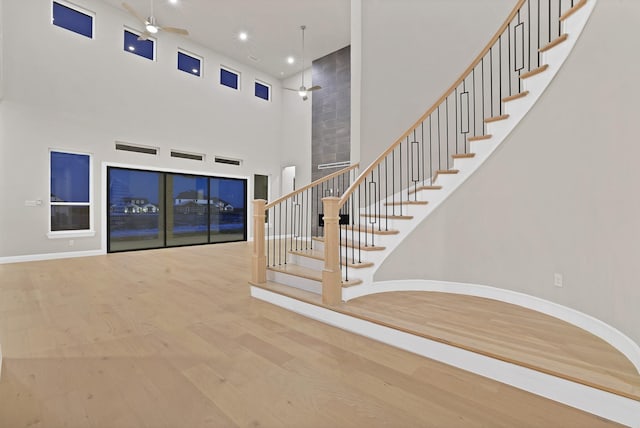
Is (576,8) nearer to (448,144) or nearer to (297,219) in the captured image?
(448,144)

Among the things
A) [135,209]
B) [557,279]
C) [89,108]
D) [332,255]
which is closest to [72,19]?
[89,108]

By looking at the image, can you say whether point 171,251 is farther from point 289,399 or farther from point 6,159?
point 289,399

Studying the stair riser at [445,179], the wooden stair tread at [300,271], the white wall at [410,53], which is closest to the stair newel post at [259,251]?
the wooden stair tread at [300,271]

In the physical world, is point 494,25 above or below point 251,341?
above

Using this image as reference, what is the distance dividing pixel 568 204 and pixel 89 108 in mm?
8796

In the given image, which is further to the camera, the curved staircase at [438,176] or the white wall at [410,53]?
the white wall at [410,53]

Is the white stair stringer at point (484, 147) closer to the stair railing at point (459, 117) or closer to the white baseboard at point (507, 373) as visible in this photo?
the stair railing at point (459, 117)

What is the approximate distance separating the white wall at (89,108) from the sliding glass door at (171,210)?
13.1 inches

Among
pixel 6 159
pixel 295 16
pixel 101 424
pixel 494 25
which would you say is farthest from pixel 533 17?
pixel 6 159

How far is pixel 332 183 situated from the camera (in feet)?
27.6

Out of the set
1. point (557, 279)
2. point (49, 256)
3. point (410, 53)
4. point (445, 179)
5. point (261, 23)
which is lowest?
point (49, 256)

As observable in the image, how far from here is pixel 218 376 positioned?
6.43 feet

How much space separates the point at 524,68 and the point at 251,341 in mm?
4885

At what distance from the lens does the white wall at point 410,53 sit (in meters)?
4.42
